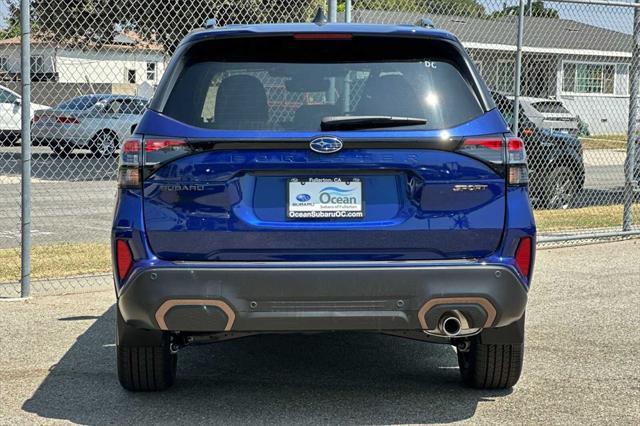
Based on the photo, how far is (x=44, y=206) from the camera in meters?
14.3

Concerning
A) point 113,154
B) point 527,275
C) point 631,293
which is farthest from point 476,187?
point 113,154

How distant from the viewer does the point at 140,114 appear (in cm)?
2031

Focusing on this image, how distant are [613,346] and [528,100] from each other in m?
8.42

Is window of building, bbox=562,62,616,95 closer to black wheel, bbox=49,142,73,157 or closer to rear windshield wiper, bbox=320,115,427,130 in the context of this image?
black wheel, bbox=49,142,73,157

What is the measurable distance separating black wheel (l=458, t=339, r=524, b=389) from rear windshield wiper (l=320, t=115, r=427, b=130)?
1225 mm

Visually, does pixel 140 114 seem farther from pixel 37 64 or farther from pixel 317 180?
pixel 317 180

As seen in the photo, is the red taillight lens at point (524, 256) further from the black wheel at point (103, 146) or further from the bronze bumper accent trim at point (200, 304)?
the black wheel at point (103, 146)

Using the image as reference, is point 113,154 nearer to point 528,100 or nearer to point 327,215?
point 528,100

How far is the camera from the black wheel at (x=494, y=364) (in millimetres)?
5191

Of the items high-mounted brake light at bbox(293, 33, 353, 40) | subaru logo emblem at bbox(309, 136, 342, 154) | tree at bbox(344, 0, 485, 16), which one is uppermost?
tree at bbox(344, 0, 485, 16)

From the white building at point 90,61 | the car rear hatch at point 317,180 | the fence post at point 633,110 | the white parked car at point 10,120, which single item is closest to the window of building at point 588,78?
the white building at point 90,61

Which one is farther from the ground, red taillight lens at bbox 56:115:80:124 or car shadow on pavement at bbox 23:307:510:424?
car shadow on pavement at bbox 23:307:510:424

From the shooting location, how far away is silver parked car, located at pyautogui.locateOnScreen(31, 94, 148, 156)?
19.4m

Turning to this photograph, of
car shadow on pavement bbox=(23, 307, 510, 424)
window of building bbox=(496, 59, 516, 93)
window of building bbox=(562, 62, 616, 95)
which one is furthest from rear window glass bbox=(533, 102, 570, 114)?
window of building bbox=(562, 62, 616, 95)
